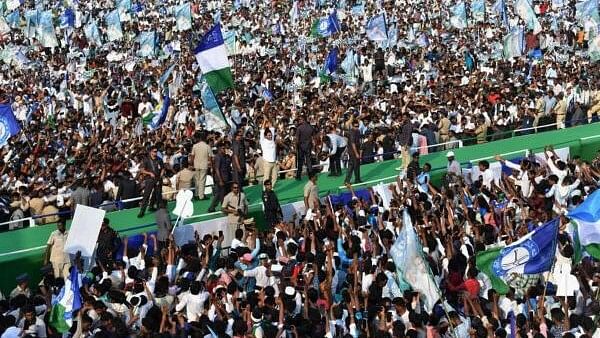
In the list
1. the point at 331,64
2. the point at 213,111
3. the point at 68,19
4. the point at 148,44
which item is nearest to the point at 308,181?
the point at 213,111

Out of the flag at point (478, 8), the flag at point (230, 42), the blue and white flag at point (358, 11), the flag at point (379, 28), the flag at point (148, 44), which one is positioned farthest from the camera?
the blue and white flag at point (358, 11)

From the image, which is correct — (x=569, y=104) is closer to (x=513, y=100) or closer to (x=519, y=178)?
(x=513, y=100)

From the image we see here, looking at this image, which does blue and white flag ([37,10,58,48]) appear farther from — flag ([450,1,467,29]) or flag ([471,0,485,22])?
flag ([471,0,485,22])

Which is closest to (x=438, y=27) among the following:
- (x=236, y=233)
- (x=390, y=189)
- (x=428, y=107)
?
(x=428, y=107)

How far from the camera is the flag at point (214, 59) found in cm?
1534

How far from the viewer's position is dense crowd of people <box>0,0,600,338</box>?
9055 millimetres

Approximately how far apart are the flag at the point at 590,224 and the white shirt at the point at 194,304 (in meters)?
3.89

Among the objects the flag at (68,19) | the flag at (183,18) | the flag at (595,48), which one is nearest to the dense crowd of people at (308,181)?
the flag at (595,48)

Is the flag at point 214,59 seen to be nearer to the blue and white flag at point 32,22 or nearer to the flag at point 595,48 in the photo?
the flag at point 595,48

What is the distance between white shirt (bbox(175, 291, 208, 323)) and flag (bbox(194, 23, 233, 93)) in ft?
21.0

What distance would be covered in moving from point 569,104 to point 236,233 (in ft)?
37.2

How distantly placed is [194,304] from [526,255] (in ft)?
11.1

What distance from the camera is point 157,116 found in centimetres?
1780

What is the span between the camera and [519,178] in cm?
1434
